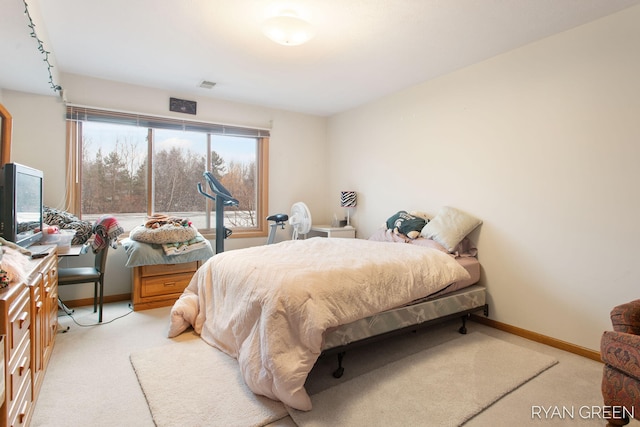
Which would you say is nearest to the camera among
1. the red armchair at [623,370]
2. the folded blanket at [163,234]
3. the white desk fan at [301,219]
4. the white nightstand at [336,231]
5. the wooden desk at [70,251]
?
the red armchair at [623,370]

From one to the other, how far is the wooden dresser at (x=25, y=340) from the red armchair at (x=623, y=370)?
2.44 metres

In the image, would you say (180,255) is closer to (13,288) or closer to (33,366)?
(33,366)

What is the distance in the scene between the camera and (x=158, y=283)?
3387mm

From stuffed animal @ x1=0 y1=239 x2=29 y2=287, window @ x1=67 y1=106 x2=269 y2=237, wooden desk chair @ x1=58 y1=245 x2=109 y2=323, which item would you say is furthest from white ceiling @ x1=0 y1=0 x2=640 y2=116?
wooden desk chair @ x1=58 y1=245 x2=109 y2=323

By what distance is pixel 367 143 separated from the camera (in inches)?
171

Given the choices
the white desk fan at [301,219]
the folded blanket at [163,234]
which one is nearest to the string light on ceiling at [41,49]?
the folded blanket at [163,234]

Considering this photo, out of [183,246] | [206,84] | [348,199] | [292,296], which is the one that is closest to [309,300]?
[292,296]

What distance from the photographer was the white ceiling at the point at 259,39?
219 centimetres

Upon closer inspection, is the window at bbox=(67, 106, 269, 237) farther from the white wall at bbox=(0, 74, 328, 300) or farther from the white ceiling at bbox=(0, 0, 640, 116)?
the white ceiling at bbox=(0, 0, 640, 116)

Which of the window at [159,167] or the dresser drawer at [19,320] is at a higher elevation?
the window at [159,167]

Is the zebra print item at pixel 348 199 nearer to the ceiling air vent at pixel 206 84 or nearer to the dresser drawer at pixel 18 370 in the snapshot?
the ceiling air vent at pixel 206 84

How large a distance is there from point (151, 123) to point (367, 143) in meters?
2.63

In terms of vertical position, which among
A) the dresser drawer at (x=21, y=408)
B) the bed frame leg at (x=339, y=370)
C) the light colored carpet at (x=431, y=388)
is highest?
the dresser drawer at (x=21, y=408)

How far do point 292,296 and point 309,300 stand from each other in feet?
0.32
